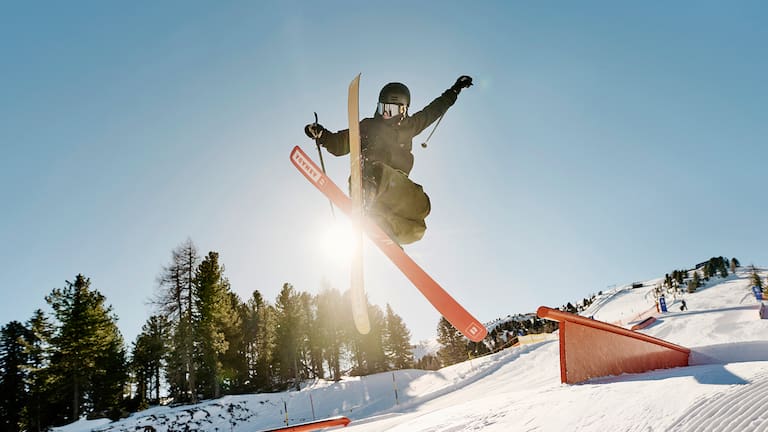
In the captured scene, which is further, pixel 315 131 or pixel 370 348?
pixel 370 348

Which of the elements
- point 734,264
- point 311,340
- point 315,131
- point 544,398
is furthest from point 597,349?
point 734,264

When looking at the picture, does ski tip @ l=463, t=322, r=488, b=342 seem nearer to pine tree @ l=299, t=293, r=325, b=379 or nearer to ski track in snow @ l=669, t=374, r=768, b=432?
ski track in snow @ l=669, t=374, r=768, b=432

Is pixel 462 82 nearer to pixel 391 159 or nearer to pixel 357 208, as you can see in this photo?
pixel 391 159

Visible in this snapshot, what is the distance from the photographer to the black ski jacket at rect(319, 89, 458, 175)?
4098 millimetres

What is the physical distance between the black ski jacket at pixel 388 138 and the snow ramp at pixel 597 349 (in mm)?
3205

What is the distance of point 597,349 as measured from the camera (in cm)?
578

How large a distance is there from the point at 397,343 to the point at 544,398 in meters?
38.7

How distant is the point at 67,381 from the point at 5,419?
973cm

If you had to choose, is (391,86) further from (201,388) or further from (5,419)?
(5,419)

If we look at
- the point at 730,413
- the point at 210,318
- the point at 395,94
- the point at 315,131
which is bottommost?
the point at 730,413

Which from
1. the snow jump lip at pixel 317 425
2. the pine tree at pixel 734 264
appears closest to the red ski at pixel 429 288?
the snow jump lip at pixel 317 425

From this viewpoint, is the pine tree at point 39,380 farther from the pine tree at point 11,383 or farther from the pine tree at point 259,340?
the pine tree at point 259,340

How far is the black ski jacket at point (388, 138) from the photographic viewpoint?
410 cm

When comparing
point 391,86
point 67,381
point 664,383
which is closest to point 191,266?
point 67,381
